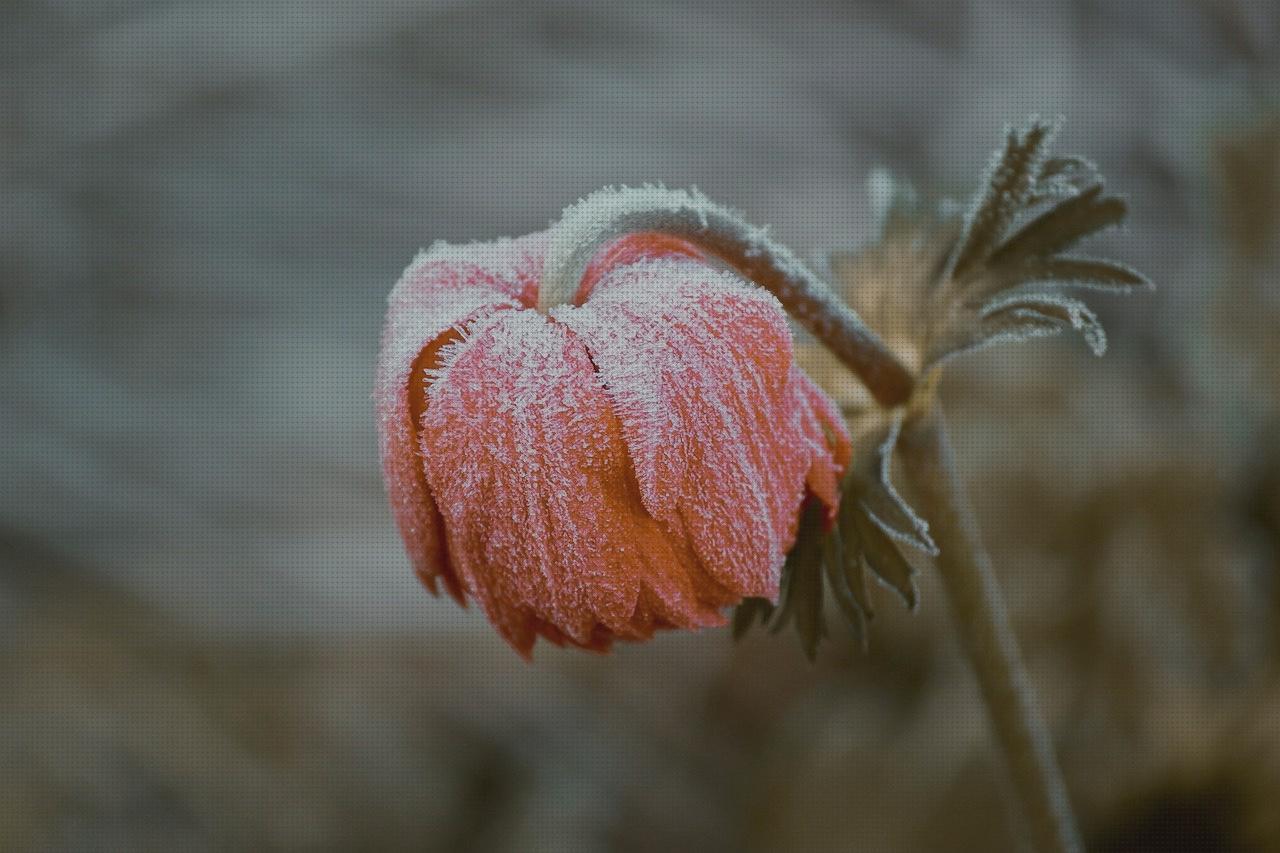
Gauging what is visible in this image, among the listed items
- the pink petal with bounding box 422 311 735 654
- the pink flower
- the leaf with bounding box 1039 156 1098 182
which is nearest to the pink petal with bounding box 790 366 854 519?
the pink flower

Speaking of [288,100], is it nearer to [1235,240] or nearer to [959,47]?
[959,47]

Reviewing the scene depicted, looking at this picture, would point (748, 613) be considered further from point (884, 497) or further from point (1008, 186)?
point (1008, 186)

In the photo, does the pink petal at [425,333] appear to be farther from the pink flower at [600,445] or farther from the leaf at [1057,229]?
the leaf at [1057,229]

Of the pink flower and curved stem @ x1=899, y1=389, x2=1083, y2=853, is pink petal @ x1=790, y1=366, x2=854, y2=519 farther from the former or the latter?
curved stem @ x1=899, y1=389, x2=1083, y2=853

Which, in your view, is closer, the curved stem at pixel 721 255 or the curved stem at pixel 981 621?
the curved stem at pixel 721 255

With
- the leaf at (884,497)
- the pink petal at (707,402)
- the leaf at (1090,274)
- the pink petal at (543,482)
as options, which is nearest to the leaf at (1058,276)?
the leaf at (1090,274)

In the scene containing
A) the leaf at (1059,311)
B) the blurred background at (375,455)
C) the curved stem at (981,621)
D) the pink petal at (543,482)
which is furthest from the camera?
the blurred background at (375,455)

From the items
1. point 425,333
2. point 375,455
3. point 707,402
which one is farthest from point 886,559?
point 375,455
